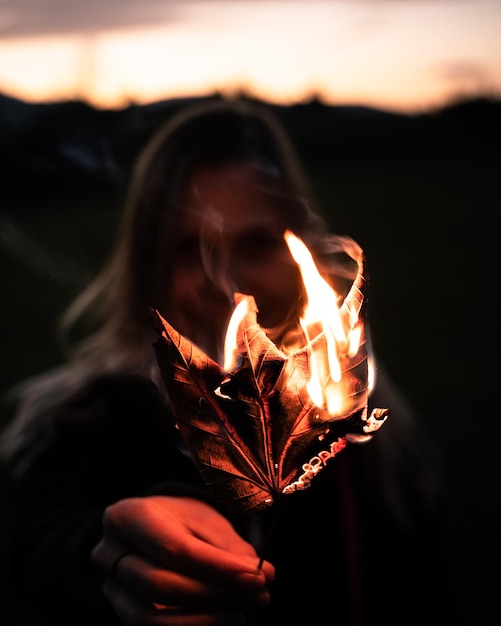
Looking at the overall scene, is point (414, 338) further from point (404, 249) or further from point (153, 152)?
point (153, 152)

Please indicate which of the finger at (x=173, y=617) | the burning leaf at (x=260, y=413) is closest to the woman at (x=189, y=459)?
the finger at (x=173, y=617)

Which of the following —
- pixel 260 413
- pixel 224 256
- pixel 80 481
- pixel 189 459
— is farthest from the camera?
pixel 80 481

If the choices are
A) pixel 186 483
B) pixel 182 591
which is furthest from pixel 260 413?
pixel 186 483

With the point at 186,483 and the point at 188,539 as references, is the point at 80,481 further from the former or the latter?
the point at 188,539

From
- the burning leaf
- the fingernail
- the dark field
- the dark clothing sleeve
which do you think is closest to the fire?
the burning leaf

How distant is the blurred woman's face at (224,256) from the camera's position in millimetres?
1123

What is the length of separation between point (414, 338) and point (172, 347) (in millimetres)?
5284

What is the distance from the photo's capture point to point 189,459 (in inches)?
33.3

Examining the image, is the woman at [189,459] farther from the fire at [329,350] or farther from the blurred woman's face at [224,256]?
the fire at [329,350]

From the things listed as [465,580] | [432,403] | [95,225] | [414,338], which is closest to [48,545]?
[465,580]

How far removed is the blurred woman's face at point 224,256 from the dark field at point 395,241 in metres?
0.17

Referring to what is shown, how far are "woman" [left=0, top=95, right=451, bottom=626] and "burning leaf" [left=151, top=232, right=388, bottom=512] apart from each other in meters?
0.11

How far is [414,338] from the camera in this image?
18.9 ft

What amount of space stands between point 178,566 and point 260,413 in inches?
6.2
